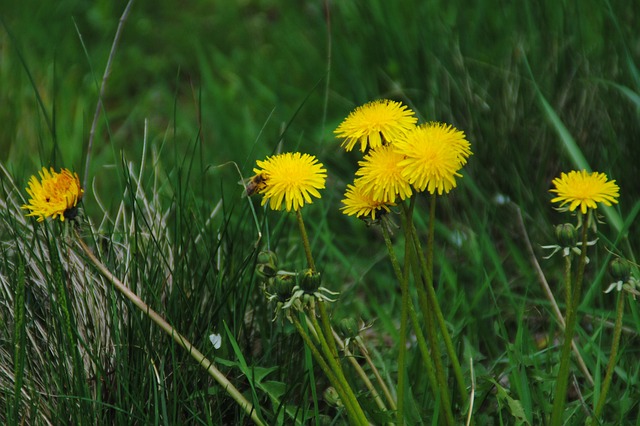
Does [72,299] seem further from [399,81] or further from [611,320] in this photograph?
[399,81]

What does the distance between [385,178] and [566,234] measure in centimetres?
27

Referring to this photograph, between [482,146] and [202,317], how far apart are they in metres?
1.09

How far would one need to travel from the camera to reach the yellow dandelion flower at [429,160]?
3.88ft

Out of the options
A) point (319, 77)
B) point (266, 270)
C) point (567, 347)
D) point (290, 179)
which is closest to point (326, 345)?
point (266, 270)

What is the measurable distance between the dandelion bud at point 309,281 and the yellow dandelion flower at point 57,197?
0.41 metres

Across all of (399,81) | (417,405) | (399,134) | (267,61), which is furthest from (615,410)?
(267,61)

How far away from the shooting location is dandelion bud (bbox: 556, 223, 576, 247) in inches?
48.8

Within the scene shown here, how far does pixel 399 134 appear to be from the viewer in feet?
4.19

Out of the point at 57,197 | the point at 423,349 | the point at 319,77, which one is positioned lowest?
the point at 423,349

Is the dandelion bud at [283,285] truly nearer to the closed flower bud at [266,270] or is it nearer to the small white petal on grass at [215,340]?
the closed flower bud at [266,270]

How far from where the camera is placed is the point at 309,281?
4.04ft

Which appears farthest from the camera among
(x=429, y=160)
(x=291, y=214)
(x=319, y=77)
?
(x=319, y=77)

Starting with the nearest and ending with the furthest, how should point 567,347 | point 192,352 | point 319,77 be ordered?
point 567,347 → point 192,352 → point 319,77

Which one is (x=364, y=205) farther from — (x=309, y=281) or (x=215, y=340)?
(x=215, y=340)
